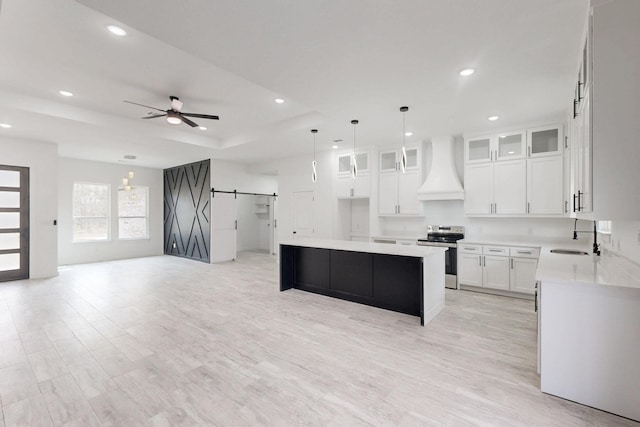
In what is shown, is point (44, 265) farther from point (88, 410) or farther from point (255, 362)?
point (255, 362)

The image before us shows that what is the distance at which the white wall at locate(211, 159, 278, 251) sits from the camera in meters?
8.22

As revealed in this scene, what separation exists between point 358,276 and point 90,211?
8.36m

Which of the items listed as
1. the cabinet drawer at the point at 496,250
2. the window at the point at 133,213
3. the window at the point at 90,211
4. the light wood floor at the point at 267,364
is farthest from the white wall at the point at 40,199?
the cabinet drawer at the point at 496,250

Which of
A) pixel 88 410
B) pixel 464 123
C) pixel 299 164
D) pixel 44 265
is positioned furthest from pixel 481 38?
pixel 44 265

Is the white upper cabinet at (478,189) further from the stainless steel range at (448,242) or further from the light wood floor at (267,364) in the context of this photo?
the light wood floor at (267,364)

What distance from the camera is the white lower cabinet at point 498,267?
4.50m

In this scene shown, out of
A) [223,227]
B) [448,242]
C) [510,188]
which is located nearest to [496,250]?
[448,242]

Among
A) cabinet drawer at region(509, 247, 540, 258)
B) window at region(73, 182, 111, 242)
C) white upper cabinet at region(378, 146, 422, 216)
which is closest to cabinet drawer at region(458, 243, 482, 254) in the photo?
cabinet drawer at region(509, 247, 540, 258)

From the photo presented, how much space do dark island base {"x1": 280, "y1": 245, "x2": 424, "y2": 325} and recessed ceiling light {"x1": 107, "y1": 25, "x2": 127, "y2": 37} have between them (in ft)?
11.9

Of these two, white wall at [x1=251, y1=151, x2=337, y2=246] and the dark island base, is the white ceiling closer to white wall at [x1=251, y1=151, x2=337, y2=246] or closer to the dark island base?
white wall at [x1=251, y1=151, x2=337, y2=246]

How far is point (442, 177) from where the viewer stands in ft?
17.9

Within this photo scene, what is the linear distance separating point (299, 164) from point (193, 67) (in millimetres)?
4235

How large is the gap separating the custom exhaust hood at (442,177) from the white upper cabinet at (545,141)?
3.96 feet

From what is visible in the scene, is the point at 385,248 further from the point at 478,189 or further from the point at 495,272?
the point at 478,189
